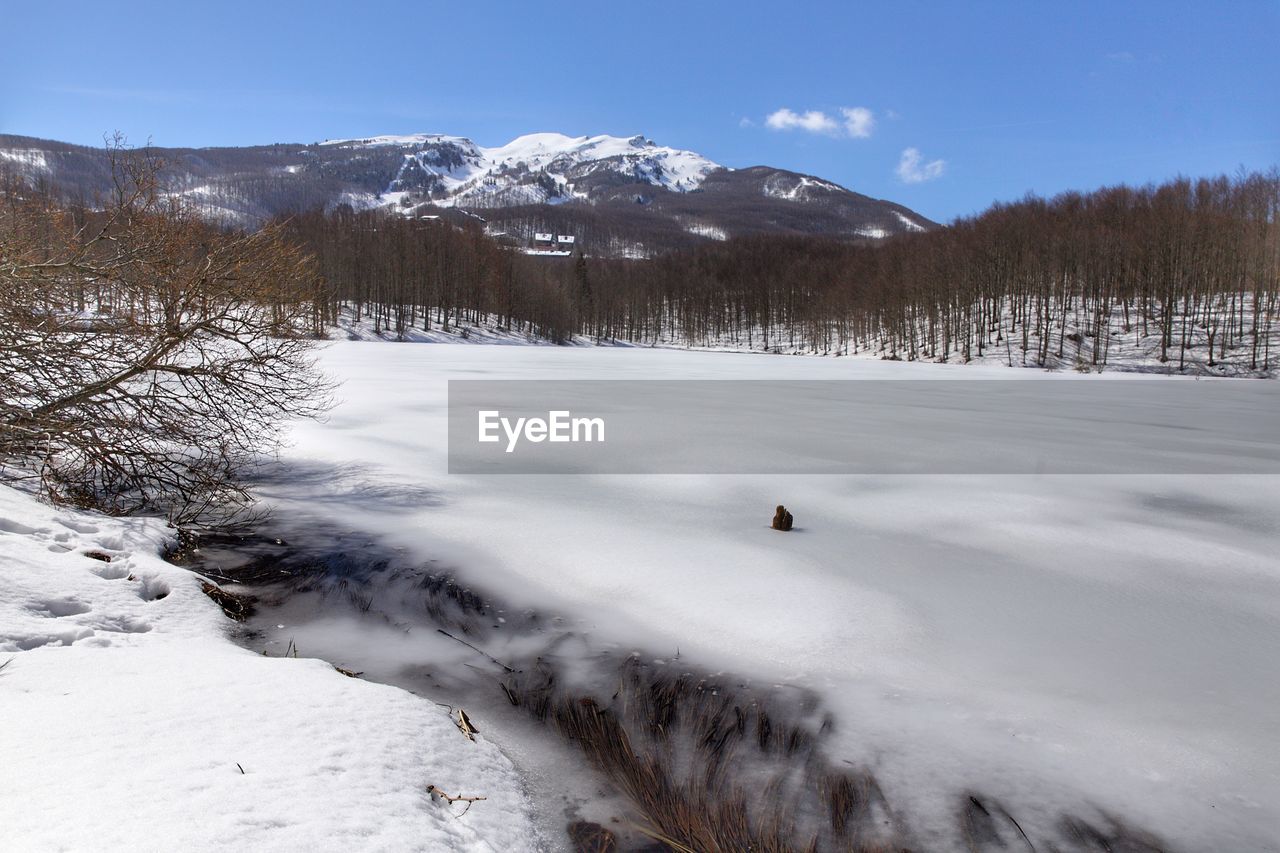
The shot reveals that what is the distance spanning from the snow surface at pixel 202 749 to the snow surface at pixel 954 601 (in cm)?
177

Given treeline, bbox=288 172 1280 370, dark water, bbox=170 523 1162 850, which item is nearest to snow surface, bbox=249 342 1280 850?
dark water, bbox=170 523 1162 850

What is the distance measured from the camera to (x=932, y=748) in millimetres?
3357

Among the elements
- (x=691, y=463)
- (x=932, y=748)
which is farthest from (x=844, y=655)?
(x=691, y=463)

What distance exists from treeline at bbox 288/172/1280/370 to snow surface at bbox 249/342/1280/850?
4278 cm

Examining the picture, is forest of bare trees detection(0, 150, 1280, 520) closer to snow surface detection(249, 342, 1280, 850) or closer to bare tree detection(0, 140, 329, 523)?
bare tree detection(0, 140, 329, 523)

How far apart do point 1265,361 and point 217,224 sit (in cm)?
5282

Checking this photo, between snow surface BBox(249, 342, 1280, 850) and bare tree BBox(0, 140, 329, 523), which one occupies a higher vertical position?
bare tree BBox(0, 140, 329, 523)

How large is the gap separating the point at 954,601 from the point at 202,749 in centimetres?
457

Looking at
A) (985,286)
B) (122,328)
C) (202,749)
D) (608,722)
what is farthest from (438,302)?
(202,749)

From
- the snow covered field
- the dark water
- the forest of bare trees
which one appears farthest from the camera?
the forest of bare trees

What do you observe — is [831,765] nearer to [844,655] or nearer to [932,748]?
[932,748]

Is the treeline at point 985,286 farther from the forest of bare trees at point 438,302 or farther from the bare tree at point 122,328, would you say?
Result: the bare tree at point 122,328

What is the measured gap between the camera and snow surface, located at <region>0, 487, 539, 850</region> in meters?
2.23

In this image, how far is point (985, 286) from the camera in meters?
59.4
